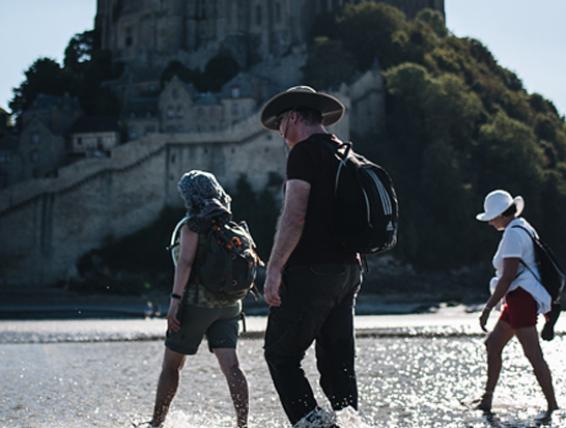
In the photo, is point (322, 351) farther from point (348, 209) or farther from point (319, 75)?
point (319, 75)

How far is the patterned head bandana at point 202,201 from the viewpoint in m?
8.13

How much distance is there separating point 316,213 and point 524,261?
3.00m

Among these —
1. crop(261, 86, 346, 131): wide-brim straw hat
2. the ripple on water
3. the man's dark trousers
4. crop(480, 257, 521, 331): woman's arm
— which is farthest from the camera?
crop(480, 257, 521, 331): woman's arm

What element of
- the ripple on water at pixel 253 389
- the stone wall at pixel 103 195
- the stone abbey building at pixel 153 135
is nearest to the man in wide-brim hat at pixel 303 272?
the ripple on water at pixel 253 389

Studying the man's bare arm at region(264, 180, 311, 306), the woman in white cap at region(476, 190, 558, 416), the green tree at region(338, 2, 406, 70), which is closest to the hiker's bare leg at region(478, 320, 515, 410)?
the woman in white cap at region(476, 190, 558, 416)

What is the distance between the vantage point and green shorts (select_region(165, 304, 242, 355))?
26.6 feet

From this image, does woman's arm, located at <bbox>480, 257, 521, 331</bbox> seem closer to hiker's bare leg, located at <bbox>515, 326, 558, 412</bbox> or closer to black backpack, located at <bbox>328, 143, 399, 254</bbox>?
hiker's bare leg, located at <bbox>515, 326, 558, 412</bbox>

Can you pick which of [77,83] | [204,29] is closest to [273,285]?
[77,83]

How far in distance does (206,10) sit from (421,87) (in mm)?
19812

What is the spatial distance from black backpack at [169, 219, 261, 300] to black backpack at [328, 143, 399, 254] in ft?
4.64

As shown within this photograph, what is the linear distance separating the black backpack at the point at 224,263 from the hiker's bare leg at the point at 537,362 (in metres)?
2.55

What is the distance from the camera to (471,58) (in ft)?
232

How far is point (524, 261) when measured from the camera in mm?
9266

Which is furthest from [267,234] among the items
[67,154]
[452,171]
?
[67,154]
